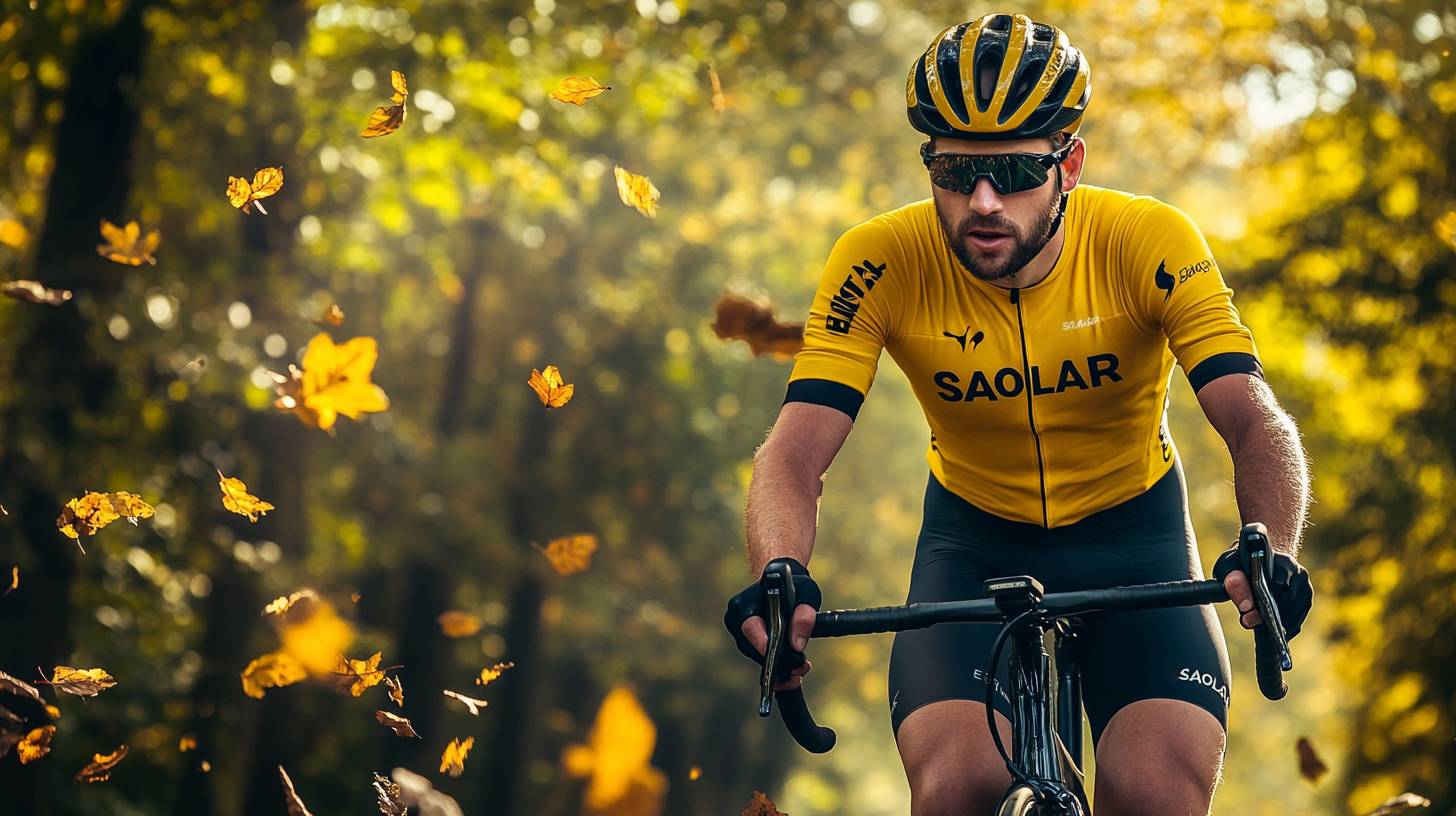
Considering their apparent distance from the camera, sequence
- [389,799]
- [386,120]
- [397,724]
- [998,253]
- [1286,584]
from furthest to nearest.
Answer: [386,120] → [397,724] → [389,799] → [998,253] → [1286,584]

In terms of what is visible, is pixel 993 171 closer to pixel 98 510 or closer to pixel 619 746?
pixel 98 510

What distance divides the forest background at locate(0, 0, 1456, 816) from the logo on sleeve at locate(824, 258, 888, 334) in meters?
7.32

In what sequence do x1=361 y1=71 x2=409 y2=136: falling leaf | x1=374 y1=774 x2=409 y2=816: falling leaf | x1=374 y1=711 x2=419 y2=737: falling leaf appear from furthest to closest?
1. x1=361 y1=71 x2=409 y2=136: falling leaf
2. x1=374 y1=711 x2=419 y2=737: falling leaf
3. x1=374 y1=774 x2=409 y2=816: falling leaf

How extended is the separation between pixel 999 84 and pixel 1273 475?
1163 mm

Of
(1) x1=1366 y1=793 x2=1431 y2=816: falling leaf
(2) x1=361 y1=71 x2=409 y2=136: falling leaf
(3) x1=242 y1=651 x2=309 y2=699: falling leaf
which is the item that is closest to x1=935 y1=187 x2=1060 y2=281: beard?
(1) x1=1366 y1=793 x2=1431 y2=816: falling leaf

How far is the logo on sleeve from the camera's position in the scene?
181 inches

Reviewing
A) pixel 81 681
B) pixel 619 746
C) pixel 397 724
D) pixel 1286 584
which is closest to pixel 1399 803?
pixel 1286 584

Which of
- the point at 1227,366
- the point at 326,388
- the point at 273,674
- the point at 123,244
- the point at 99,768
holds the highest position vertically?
the point at 1227,366

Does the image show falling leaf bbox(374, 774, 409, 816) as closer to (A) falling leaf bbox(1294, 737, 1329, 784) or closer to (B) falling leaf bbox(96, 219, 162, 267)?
(A) falling leaf bbox(1294, 737, 1329, 784)

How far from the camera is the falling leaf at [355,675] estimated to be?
587 centimetres

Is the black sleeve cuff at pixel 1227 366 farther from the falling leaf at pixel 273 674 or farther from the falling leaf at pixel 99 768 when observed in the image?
the falling leaf at pixel 273 674

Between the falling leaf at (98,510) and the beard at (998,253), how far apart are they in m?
3.29

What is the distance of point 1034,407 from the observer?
4.68 metres

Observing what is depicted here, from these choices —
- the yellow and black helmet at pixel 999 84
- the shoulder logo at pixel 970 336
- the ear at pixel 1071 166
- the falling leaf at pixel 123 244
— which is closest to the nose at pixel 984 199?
the yellow and black helmet at pixel 999 84
